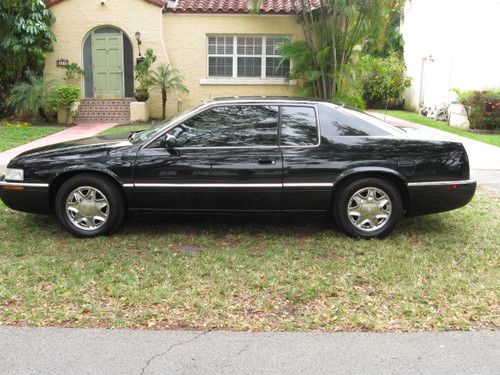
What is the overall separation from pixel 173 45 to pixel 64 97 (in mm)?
3881

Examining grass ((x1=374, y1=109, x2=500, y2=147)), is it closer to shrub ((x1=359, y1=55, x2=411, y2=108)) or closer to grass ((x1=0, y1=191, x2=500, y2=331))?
shrub ((x1=359, y1=55, x2=411, y2=108))

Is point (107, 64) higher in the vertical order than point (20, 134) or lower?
higher

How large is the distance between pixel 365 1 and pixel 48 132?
342 inches

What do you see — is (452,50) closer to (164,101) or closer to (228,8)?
(228,8)

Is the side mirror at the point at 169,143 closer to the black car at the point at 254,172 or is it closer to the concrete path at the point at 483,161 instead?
the black car at the point at 254,172

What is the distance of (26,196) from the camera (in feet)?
18.7

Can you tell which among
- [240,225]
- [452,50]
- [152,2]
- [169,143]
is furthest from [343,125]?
[452,50]

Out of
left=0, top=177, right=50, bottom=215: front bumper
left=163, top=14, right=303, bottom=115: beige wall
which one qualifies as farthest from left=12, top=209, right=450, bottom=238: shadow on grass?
left=163, top=14, right=303, bottom=115: beige wall

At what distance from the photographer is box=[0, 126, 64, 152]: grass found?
1255 centimetres

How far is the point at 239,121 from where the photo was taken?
577 centimetres

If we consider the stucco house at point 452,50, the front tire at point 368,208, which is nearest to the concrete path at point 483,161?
the front tire at point 368,208

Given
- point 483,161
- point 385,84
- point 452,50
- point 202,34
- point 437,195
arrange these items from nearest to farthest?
1. point 437,195
2. point 483,161
3. point 202,34
4. point 452,50
5. point 385,84

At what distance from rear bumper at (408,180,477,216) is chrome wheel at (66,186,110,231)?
310cm

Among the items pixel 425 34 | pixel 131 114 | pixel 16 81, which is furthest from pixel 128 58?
pixel 425 34
